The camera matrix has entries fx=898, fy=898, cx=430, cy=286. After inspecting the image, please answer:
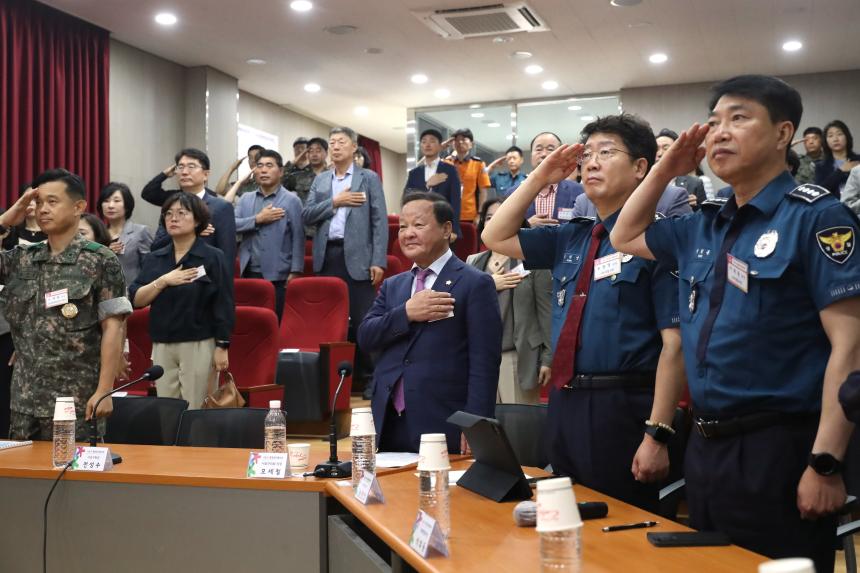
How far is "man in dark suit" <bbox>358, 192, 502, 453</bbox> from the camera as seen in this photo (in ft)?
9.41

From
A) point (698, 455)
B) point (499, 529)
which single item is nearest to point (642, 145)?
point (698, 455)

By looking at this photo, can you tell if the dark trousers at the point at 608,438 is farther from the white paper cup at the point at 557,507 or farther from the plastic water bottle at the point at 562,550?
the white paper cup at the point at 557,507

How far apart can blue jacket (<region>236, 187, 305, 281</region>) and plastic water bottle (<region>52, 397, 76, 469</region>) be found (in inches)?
151

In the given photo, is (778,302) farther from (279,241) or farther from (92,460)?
(279,241)

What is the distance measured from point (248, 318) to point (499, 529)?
3.79 m

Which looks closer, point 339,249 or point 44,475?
point 44,475

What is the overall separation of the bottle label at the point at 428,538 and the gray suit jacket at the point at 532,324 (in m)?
2.78

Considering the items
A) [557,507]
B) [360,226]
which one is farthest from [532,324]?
[557,507]

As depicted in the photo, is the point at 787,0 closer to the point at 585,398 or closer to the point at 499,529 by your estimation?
the point at 585,398

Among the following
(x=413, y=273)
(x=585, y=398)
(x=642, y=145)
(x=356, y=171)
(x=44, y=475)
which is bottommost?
(x=44, y=475)

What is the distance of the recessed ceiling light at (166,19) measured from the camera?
8.54 m

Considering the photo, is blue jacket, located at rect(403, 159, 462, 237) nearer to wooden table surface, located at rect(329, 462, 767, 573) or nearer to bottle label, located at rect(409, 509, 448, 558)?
wooden table surface, located at rect(329, 462, 767, 573)

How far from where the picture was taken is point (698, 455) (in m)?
1.97

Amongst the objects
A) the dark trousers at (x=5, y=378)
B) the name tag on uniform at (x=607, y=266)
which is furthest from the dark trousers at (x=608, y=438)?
the dark trousers at (x=5, y=378)
